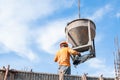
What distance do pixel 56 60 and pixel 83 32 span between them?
151 centimetres

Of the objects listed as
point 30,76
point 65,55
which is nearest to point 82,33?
point 65,55

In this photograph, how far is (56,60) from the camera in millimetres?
10352

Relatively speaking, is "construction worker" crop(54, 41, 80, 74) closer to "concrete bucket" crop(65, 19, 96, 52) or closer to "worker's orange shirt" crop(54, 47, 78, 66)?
"worker's orange shirt" crop(54, 47, 78, 66)

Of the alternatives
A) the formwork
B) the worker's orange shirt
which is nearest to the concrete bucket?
the worker's orange shirt

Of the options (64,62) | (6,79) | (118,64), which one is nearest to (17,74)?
(6,79)

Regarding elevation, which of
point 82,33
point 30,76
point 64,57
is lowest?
point 30,76

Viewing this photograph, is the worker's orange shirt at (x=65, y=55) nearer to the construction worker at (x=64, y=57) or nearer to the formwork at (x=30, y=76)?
the construction worker at (x=64, y=57)

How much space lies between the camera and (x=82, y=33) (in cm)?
1024

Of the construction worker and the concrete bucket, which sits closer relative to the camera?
the construction worker

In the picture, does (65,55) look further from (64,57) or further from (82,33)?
(82,33)

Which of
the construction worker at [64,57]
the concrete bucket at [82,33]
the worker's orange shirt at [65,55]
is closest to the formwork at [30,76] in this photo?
the construction worker at [64,57]

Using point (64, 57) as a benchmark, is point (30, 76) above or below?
below

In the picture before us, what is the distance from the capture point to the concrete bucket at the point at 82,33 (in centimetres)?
1012

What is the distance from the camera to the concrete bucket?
399 inches
